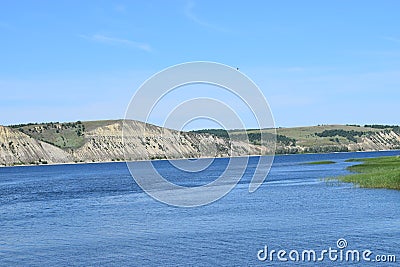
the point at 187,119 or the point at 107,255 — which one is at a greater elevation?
the point at 187,119

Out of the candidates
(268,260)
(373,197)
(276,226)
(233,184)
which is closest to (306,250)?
(268,260)

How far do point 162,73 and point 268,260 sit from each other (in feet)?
38.1

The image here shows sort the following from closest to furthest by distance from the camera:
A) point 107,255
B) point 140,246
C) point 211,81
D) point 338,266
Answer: point 211,81, point 338,266, point 107,255, point 140,246

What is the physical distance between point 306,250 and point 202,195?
3624cm

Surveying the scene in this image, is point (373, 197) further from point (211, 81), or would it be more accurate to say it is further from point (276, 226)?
point (211, 81)

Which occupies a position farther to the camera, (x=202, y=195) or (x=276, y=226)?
(x=202, y=195)

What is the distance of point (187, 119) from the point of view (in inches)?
1127

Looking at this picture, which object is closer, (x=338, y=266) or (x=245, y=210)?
(x=338, y=266)

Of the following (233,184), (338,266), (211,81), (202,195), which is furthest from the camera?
(233,184)

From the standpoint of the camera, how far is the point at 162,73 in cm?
Result: 2536

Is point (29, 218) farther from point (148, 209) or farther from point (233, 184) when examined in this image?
point (233, 184)

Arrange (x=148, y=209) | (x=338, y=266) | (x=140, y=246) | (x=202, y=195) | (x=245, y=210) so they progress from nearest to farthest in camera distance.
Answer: (x=338, y=266) → (x=140, y=246) → (x=245, y=210) → (x=148, y=209) → (x=202, y=195)

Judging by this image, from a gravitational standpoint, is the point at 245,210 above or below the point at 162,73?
below

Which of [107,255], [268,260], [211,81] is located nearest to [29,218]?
[107,255]
